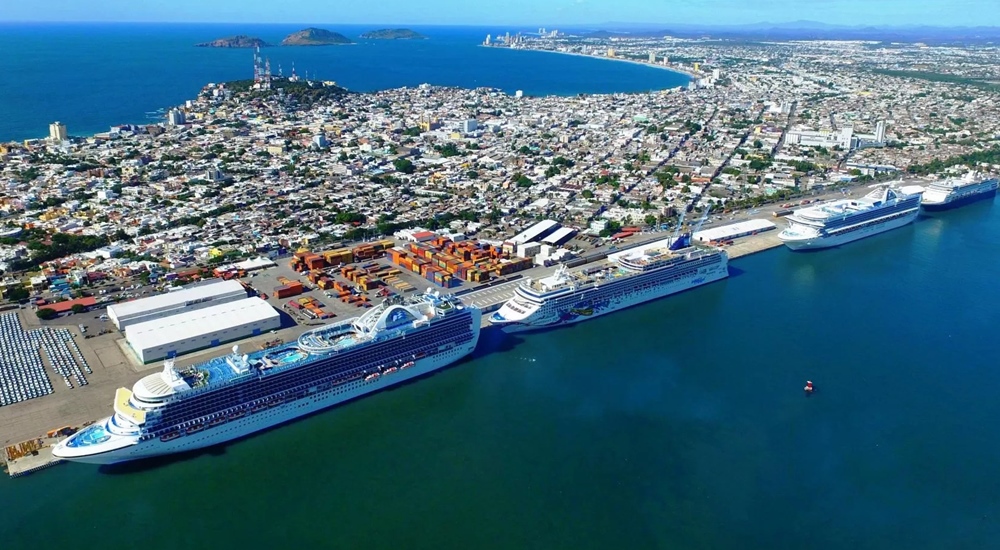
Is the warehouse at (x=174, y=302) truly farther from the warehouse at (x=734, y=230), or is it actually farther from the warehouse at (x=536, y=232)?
the warehouse at (x=734, y=230)

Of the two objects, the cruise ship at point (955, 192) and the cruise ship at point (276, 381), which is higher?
the cruise ship at point (955, 192)

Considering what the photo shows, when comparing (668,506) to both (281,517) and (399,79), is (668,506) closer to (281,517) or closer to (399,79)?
(281,517)

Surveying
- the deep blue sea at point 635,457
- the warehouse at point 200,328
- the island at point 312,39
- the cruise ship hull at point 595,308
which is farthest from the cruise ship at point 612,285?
the island at point 312,39

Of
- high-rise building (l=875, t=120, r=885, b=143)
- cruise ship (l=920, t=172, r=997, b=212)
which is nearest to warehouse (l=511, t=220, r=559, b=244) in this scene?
cruise ship (l=920, t=172, r=997, b=212)

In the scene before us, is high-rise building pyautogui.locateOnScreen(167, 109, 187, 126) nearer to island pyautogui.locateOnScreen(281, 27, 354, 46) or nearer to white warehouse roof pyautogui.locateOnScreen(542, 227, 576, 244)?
white warehouse roof pyautogui.locateOnScreen(542, 227, 576, 244)

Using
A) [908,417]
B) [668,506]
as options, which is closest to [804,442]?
[908,417]
